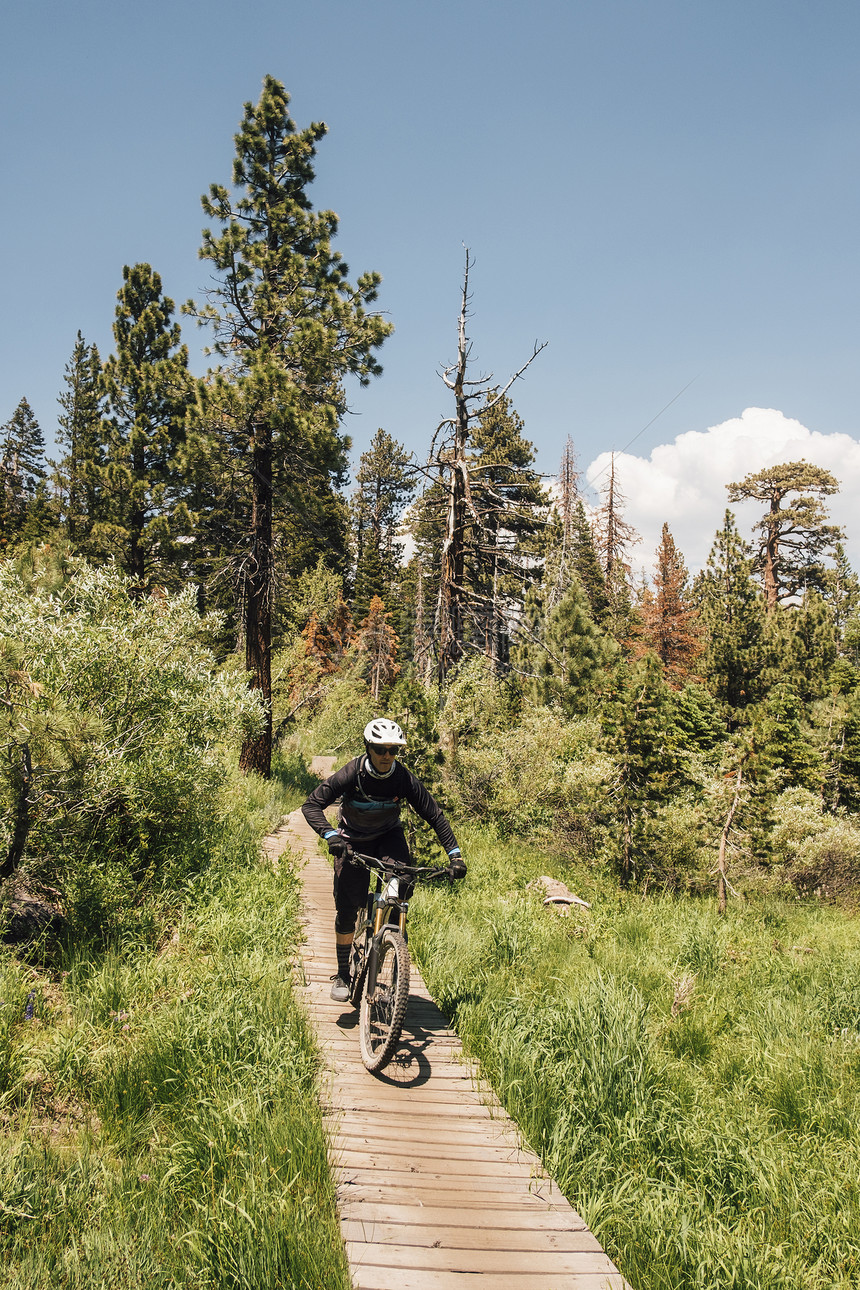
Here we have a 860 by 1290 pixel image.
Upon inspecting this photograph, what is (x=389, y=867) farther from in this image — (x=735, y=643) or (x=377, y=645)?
(x=377, y=645)

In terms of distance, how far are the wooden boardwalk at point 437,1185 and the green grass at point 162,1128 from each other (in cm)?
20

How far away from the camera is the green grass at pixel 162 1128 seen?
2.56m

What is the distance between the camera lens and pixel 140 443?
2180 centimetres

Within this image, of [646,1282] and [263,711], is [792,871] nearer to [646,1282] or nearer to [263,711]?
[263,711]

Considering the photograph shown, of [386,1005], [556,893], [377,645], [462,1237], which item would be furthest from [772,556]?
[462,1237]

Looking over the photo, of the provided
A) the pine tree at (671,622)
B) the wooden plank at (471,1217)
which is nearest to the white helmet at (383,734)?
the wooden plank at (471,1217)

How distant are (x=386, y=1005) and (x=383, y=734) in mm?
1756

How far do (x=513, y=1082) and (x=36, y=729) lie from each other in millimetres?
3803

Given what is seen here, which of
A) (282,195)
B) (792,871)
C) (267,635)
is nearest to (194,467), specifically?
(267,635)

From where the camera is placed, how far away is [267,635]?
15.1 m

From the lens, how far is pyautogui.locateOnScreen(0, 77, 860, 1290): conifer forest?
3586 mm

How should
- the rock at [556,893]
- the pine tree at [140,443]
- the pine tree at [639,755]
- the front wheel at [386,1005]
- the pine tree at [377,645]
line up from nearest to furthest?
1. the front wheel at [386,1005]
2. the rock at [556,893]
3. the pine tree at [639,755]
4. the pine tree at [140,443]
5. the pine tree at [377,645]

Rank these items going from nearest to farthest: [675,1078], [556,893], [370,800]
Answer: [675,1078], [370,800], [556,893]

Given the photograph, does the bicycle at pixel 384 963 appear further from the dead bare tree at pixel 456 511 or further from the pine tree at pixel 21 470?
the pine tree at pixel 21 470
